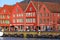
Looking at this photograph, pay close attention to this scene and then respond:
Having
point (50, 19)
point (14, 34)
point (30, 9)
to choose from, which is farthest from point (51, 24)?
point (14, 34)

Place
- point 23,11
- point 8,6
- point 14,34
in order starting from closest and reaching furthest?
point 14,34, point 23,11, point 8,6

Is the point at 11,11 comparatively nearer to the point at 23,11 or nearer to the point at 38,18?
the point at 23,11

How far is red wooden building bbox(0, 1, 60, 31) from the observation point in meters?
112

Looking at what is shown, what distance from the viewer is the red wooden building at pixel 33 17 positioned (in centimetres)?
11181

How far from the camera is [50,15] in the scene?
369ft

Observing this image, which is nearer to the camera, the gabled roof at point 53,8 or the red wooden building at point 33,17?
the red wooden building at point 33,17

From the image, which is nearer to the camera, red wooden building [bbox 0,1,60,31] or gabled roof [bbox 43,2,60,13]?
red wooden building [bbox 0,1,60,31]

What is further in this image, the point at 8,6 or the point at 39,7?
the point at 8,6

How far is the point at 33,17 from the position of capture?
11481 cm

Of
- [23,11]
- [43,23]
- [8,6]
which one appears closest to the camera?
[43,23]

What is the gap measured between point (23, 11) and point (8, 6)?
44.2ft

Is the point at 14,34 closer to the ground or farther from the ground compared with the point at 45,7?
closer to the ground

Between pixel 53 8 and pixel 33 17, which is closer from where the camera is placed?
pixel 33 17

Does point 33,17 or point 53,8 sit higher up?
point 53,8
